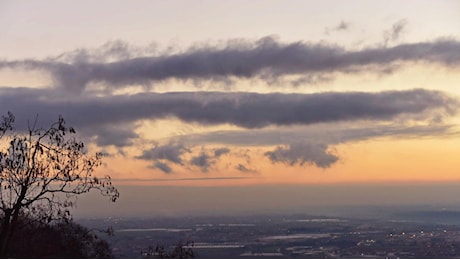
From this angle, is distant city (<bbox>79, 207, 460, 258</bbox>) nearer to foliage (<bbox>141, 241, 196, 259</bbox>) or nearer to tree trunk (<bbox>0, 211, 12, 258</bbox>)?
foliage (<bbox>141, 241, 196, 259</bbox>)

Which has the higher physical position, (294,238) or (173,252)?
(294,238)

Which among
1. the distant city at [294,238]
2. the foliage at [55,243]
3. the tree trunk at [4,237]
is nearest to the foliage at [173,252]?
the distant city at [294,238]

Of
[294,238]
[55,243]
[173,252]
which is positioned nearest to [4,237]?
[173,252]

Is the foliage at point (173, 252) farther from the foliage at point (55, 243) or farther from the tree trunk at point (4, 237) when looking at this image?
the tree trunk at point (4, 237)

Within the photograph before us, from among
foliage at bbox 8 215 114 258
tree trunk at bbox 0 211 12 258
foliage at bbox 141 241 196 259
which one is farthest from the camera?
foliage at bbox 141 241 196 259

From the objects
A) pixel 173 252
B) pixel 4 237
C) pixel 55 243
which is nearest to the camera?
pixel 4 237

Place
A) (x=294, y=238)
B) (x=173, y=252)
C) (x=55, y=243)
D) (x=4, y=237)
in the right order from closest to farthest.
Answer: (x=4, y=237)
(x=173, y=252)
(x=55, y=243)
(x=294, y=238)

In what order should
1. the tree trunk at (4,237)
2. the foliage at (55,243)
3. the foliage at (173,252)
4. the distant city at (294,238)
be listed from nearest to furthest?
the tree trunk at (4,237) → the foliage at (55,243) → the foliage at (173,252) → the distant city at (294,238)

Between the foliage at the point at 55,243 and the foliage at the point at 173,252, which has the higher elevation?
the foliage at the point at 55,243

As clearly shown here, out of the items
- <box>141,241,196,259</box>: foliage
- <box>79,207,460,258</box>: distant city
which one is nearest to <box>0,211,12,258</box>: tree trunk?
<box>79,207,460,258</box>: distant city

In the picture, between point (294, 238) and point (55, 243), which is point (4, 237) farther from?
point (294, 238)
